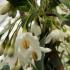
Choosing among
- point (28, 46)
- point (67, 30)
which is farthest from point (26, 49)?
point (67, 30)

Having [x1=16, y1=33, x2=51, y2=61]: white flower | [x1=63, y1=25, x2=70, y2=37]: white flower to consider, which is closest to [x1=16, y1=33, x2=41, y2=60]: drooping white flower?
[x1=16, y1=33, x2=51, y2=61]: white flower

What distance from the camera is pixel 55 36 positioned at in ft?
2.45

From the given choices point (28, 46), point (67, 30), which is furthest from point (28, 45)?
point (67, 30)

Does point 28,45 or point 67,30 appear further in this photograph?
point 67,30

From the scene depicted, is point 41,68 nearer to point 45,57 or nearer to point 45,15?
point 45,57

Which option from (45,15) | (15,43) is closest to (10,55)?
(15,43)

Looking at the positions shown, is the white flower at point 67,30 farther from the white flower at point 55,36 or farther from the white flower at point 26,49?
the white flower at point 26,49

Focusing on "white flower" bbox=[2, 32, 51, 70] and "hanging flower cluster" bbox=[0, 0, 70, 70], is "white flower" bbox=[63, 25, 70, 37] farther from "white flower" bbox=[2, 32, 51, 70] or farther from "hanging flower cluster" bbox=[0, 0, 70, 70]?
"white flower" bbox=[2, 32, 51, 70]

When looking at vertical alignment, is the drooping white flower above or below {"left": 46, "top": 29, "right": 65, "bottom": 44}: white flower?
above

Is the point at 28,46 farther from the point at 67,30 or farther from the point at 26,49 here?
the point at 67,30

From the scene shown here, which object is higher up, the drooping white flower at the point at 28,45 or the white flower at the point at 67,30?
the drooping white flower at the point at 28,45

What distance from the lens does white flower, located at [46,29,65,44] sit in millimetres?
739

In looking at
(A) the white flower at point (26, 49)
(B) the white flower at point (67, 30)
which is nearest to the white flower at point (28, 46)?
(A) the white flower at point (26, 49)

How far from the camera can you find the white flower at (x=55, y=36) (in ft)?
2.42
